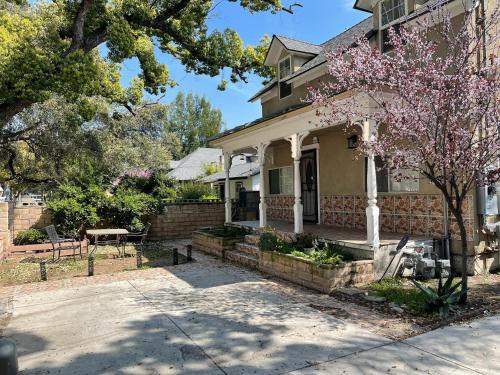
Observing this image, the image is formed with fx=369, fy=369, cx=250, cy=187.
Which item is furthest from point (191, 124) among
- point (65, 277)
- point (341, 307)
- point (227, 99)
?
point (341, 307)

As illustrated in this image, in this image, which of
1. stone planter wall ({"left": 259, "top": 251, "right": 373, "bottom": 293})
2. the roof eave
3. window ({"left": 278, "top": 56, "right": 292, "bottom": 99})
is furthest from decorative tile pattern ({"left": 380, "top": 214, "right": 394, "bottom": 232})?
the roof eave

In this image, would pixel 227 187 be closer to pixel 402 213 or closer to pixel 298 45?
pixel 298 45

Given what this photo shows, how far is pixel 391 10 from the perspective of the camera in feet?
31.4

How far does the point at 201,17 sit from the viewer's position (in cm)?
1150

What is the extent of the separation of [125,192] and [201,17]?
22.9ft

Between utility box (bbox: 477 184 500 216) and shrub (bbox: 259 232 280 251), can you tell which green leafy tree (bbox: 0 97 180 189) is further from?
utility box (bbox: 477 184 500 216)

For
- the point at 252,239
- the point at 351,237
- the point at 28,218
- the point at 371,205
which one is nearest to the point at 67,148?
the point at 28,218

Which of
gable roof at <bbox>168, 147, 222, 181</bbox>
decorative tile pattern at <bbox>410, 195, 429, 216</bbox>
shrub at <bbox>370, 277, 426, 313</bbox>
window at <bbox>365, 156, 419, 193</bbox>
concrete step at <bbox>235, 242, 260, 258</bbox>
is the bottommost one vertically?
shrub at <bbox>370, 277, 426, 313</bbox>

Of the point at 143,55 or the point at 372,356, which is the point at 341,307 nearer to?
the point at 372,356

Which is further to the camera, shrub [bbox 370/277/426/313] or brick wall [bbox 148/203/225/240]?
brick wall [bbox 148/203/225/240]

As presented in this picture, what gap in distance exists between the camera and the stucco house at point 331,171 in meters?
7.93

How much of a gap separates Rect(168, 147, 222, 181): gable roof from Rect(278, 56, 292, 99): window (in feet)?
71.9

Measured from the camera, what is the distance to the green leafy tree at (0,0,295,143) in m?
7.52

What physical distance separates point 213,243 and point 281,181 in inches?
162
